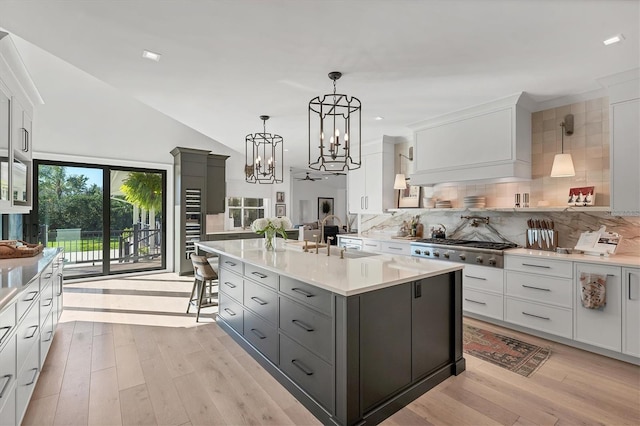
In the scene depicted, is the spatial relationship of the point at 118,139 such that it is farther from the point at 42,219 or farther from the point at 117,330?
the point at 117,330

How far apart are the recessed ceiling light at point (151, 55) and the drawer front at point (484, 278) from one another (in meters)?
3.84

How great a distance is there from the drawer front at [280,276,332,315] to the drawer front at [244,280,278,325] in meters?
0.20

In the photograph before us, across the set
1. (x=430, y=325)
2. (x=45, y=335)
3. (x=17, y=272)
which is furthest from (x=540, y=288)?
(x=45, y=335)

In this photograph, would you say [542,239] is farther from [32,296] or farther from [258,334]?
[32,296]

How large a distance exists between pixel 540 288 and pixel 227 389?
3.05 metres

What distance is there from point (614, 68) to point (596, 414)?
2753 mm

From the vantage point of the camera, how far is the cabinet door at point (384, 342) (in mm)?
1908

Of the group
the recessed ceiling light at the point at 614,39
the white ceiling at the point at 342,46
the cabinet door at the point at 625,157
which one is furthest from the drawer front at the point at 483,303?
the recessed ceiling light at the point at 614,39

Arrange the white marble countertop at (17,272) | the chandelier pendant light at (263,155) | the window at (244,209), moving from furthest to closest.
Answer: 1. the window at (244,209)
2. the chandelier pendant light at (263,155)
3. the white marble countertop at (17,272)

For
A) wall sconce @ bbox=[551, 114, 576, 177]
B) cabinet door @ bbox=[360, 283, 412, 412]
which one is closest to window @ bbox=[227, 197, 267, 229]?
cabinet door @ bbox=[360, 283, 412, 412]

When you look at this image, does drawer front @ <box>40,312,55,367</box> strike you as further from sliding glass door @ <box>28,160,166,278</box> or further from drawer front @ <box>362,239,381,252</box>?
drawer front @ <box>362,239,381,252</box>

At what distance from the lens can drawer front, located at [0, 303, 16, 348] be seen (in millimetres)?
1548

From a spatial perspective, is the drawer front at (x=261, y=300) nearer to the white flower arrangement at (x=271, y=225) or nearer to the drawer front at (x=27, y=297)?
the white flower arrangement at (x=271, y=225)

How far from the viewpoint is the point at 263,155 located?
7.20 meters
